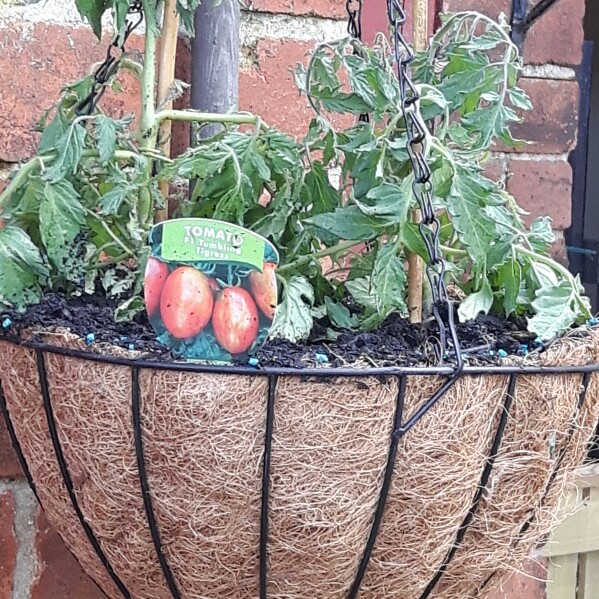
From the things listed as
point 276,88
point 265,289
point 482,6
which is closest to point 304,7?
point 276,88

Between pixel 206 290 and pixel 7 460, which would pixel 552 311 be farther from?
pixel 7 460

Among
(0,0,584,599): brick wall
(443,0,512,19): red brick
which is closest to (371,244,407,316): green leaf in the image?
(0,0,584,599): brick wall

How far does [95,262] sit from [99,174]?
7cm

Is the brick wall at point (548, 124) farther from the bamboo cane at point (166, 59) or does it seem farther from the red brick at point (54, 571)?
the red brick at point (54, 571)

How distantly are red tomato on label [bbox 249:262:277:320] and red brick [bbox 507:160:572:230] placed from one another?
0.63 metres

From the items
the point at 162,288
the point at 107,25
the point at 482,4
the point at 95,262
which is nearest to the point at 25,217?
the point at 95,262

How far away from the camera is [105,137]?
53cm

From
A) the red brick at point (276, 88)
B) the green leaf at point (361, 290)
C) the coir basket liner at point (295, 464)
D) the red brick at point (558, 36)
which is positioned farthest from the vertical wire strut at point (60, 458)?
the red brick at point (558, 36)

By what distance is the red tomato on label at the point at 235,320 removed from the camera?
17.1 inches

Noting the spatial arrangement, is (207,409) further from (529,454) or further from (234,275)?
(529,454)

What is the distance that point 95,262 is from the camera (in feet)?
1.94

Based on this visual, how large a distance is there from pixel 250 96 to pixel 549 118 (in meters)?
0.40

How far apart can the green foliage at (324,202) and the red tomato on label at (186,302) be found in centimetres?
6

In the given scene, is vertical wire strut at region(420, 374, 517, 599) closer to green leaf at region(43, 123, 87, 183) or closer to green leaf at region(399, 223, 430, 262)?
green leaf at region(399, 223, 430, 262)
